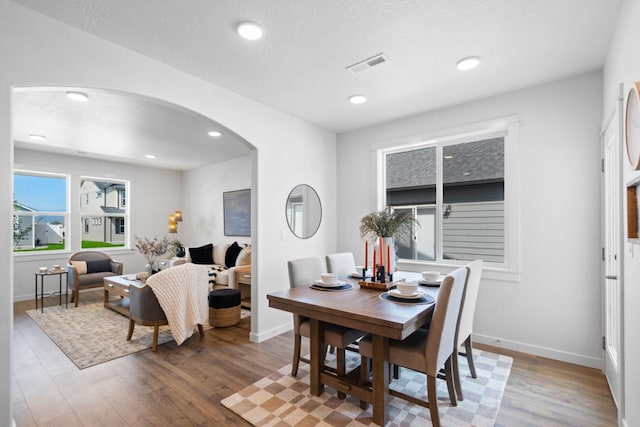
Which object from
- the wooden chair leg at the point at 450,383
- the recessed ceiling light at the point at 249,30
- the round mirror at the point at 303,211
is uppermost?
the recessed ceiling light at the point at 249,30

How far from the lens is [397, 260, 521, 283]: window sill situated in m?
3.15

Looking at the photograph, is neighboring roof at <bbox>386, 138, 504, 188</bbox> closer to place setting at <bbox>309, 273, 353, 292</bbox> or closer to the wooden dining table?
the wooden dining table

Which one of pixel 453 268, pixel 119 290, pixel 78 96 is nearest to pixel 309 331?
pixel 453 268

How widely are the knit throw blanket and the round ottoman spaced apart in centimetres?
37

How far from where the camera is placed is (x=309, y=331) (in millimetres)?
2441

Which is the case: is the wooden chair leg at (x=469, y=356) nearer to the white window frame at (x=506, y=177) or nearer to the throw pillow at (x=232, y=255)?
the white window frame at (x=506, y=177)

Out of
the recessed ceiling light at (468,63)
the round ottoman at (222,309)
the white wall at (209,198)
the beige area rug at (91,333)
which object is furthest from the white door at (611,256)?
the white wall at (209,198)

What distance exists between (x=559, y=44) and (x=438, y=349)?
2.45 metres

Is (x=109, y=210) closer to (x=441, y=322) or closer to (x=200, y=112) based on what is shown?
(x=200, y=112)

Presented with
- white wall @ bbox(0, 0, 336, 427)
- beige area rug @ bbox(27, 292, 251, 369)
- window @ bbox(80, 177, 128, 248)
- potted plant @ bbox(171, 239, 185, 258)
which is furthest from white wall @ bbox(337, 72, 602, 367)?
window @ bbox(80, 177, 128, 248)

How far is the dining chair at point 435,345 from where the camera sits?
72.5 inches

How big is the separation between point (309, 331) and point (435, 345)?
99cm

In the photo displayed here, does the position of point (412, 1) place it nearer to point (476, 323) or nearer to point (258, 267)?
point (258, 267)

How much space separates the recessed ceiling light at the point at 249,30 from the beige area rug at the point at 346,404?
104 inches
